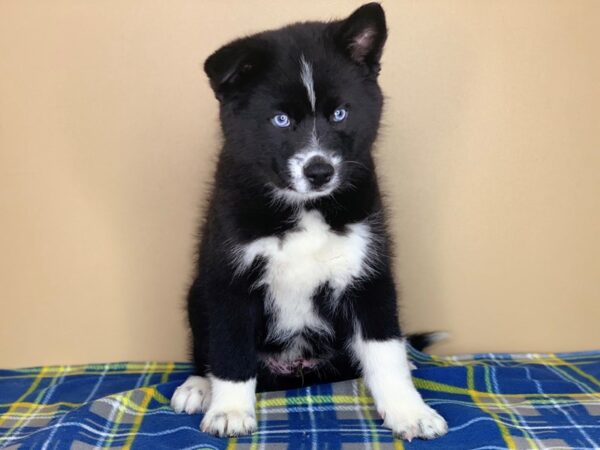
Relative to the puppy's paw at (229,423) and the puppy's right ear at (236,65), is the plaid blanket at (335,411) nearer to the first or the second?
the puppy's paw at (229,423)

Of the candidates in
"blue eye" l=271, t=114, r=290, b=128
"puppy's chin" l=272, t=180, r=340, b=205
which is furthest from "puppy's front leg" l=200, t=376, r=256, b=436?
"blue eye" l=271, t=114, r=290, b=128

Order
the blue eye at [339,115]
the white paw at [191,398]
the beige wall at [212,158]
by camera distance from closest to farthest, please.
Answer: the blue eye at [339,115], the white paw at [191,398], the beige wall at [212,158]

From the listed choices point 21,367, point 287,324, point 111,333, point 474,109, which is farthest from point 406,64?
point 21,367

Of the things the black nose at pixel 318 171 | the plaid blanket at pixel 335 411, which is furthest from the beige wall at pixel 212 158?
the black nose at pixel 318 171

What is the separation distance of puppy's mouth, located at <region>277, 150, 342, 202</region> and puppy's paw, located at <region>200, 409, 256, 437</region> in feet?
2.24

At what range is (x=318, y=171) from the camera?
5.98 feet

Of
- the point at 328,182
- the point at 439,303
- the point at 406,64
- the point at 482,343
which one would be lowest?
the point at 482,343

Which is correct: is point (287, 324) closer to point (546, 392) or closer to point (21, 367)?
point (546, 392)

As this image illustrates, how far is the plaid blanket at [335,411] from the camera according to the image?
197cm

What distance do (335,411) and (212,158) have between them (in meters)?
1.07

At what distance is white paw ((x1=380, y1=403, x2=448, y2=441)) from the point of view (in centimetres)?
197

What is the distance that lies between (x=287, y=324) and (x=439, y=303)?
2.87 ft

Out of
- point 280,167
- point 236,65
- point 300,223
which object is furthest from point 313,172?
point 236,65

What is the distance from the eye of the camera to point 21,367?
2828mm
